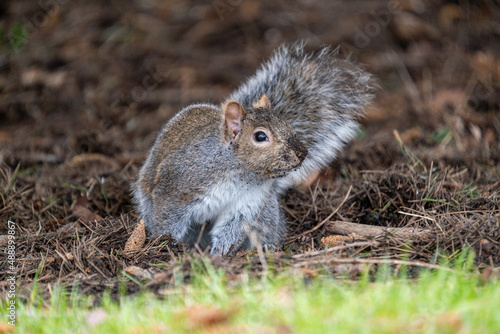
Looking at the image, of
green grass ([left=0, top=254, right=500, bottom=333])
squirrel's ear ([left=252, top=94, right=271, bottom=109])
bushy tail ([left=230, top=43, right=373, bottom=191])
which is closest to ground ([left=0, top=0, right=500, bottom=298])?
green grass ([left=0, top=254, right=500, bottom=333])

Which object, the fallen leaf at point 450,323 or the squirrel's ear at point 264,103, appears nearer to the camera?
the fallen leaf at point 450,323

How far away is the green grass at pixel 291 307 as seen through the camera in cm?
207

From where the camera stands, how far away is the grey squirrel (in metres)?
3.60

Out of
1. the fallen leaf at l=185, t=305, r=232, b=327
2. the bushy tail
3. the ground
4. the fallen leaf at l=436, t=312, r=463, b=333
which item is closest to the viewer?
the fallen leaf at l=436, t=312, r=463, b=333

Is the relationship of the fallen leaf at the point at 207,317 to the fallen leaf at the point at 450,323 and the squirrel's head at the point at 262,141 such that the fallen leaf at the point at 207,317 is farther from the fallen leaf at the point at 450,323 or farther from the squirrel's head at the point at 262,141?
the squirrel's head at the point at 262,141

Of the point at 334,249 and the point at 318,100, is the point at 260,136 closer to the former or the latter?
the point at 318,100

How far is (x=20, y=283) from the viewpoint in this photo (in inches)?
121

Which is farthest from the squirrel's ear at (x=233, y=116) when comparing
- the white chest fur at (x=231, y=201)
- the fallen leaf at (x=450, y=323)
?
the fallen leaf at (x=450, y=323)

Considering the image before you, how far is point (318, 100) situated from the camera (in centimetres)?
403

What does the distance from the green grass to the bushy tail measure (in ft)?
4.59

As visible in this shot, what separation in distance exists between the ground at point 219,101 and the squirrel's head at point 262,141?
22.3 inches

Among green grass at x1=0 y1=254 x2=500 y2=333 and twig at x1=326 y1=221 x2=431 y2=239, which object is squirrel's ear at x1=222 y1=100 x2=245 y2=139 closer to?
twig at x1=326 y1=221 x2=431 y2=239

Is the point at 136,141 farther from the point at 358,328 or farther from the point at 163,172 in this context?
the point at 358,328

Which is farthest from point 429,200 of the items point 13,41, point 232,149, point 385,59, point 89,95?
point 13,41
